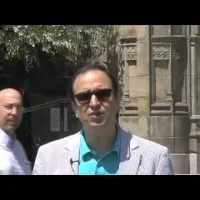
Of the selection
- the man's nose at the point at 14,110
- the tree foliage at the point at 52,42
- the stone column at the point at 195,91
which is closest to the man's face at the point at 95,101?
the man's nose at the point at 14,110

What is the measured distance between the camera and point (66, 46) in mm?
12508

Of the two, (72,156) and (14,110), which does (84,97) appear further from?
(14,110)

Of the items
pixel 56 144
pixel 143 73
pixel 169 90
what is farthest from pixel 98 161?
pixel 143 73

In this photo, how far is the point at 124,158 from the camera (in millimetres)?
2084

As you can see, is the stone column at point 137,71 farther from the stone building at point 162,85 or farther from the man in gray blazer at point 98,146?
the man in gray blazer at point 98,146

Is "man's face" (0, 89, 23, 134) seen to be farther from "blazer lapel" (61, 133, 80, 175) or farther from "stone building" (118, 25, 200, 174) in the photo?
"stone building" (118, 25, 200, 174)

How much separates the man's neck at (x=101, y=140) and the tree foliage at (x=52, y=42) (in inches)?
388

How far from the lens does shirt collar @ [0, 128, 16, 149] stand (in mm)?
2309

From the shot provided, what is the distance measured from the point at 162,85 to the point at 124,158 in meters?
10.6

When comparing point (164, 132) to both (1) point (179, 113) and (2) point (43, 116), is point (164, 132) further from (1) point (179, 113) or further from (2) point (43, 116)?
(2) point (43, 116)

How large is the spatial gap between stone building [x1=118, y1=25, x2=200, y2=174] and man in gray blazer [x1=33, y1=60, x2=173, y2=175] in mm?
9893
